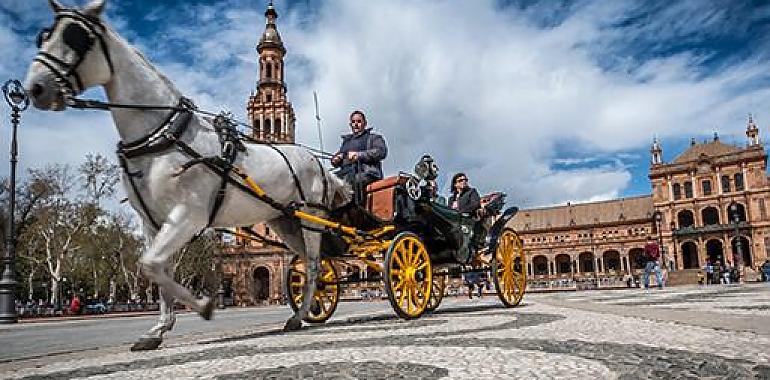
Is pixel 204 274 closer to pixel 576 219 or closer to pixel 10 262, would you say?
pixel 10 262

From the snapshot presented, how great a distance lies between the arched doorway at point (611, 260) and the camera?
268 ft

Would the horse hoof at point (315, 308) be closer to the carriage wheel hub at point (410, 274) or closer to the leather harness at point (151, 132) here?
the carriage wheel hub at point (410, 274)

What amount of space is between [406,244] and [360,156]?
1233 millimetres

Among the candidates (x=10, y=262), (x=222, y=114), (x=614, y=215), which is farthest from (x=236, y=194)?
(x=614, y=215)

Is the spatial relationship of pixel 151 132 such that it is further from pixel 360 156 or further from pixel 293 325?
pixel 360 156

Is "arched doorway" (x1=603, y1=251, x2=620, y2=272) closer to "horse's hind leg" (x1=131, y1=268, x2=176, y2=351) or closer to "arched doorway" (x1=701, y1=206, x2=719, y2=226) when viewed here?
"arched doorway" (x1=701, y1=206, x2=719, y2=226)

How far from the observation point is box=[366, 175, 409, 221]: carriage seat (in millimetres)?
7191

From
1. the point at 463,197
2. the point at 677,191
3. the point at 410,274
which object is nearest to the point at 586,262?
the point at 677,191

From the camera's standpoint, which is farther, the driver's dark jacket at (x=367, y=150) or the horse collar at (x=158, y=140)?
the driver's dark jacket at (x=367, y=150)

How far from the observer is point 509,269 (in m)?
9.42

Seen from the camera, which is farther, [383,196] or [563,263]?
[563,263]

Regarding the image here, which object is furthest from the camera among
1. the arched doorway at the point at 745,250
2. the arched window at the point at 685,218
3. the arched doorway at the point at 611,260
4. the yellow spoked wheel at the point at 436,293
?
the arched doorway at the point at 611,260

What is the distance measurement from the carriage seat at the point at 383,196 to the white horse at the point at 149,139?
1.87 m

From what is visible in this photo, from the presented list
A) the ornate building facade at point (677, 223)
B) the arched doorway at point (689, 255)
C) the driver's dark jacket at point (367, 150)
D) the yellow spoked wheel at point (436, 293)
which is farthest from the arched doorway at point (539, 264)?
the driver's dark jacket at point (367, 150)
